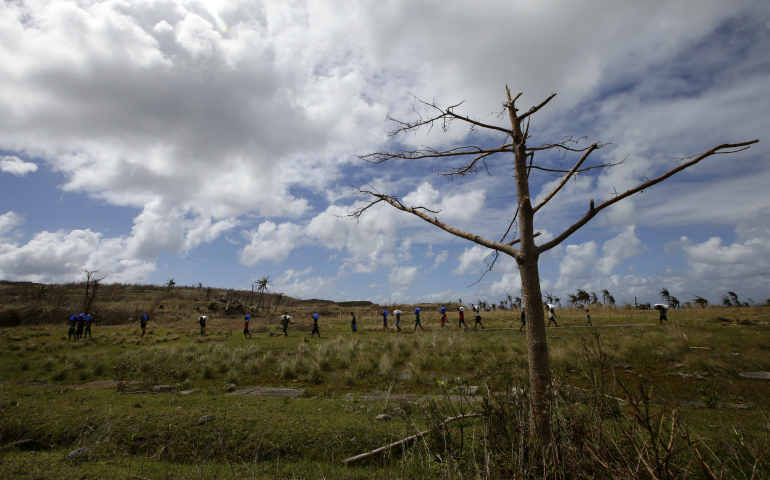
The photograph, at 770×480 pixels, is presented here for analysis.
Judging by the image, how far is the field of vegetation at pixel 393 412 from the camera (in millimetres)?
3250

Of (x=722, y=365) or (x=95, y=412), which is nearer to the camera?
(x=95, y=412)

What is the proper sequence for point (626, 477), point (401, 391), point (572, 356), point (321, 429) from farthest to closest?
point (572, 356) < point (401, 391) < point (321, 429) < point (626, 477)

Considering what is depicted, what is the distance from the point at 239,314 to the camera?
2628 inches

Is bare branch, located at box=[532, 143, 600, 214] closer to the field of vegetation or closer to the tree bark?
the tree bark

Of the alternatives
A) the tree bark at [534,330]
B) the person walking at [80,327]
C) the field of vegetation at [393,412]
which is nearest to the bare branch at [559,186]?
the tree bark at [534,330]

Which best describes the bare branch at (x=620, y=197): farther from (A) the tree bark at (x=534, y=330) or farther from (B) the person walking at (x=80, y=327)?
(B) the person walking at (x=80, y=327)

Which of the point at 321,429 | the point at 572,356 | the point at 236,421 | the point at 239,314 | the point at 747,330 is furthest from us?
the point at 239,314

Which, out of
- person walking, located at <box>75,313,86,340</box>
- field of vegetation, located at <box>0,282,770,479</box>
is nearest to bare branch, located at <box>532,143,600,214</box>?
field of vegetation, located at <box>0,282,770,479</box>

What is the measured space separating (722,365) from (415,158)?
43.4 feet

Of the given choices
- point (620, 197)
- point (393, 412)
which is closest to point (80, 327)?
point (393, 412)

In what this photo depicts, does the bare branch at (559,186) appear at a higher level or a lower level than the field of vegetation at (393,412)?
higher

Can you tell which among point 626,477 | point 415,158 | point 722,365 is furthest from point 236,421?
point 722,365

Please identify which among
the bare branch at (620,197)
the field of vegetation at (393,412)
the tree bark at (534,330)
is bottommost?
the field of vegetation at (393,412)

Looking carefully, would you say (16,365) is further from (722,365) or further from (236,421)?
(722,365)
